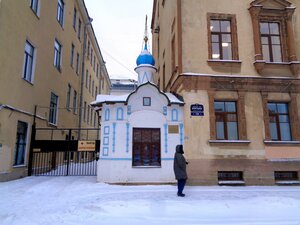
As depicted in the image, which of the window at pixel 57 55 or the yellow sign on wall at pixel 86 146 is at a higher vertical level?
the window at pixel 57 55

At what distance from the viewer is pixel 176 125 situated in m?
11.6

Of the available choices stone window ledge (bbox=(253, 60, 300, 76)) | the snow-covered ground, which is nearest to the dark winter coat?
the snow-covered ground

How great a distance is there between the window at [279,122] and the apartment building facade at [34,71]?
1066 cm

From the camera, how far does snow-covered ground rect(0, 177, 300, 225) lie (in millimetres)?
6070

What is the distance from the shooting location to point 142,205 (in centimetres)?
741

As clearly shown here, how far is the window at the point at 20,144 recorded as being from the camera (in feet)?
40.5

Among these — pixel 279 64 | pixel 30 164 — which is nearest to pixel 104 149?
pixel 30 164

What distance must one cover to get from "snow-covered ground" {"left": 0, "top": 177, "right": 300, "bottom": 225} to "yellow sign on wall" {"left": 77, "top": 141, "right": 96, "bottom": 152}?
251 cm

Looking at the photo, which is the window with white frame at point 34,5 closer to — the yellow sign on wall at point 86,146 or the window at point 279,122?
the yellow sign on wall at point 86,146

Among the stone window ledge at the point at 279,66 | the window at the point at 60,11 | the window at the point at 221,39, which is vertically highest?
the window at the point at 60,11

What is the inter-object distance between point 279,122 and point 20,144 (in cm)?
1226

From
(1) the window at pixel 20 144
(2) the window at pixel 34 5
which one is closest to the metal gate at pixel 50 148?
(1) the window at pixel 20 144

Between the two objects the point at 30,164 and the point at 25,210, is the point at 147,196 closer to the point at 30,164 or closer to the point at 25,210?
the point at 25,210

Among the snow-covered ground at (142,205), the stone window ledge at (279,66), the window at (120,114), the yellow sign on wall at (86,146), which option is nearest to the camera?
the snow-covered ground at (142,205)
